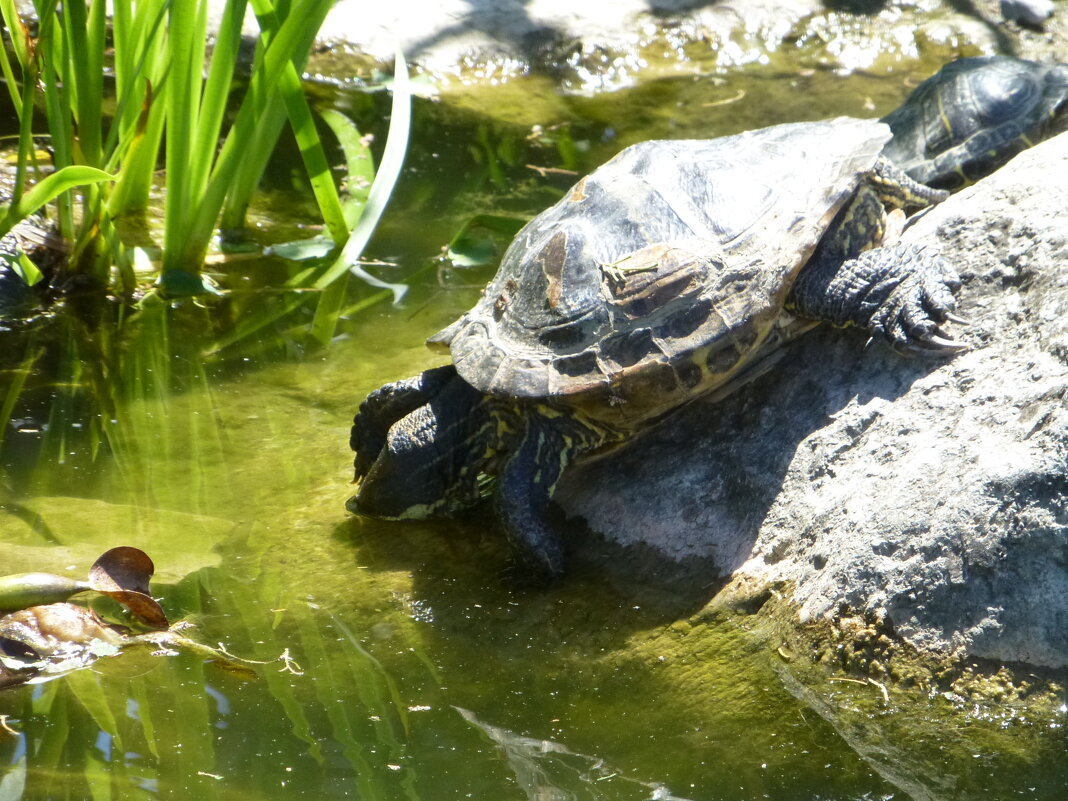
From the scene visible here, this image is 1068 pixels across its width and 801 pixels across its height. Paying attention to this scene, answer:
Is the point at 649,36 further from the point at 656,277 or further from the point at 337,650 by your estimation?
the point at 337,650

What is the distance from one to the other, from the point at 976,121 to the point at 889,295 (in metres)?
2.83

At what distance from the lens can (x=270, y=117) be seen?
4.81 meters

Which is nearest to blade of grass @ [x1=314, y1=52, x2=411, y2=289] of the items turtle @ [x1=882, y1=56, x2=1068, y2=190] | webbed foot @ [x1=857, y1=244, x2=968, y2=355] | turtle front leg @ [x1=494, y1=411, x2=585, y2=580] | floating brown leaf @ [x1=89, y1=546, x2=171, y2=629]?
turtle front leg @ [x1=494, y1=411, x2=585, y2=580]

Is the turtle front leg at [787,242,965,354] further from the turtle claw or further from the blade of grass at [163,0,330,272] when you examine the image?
the blade of grass at [163,0,330,272]

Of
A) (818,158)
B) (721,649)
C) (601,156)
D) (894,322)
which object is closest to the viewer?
(721,649)

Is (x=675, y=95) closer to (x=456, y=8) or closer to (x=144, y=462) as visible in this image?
(x=456, y=8)

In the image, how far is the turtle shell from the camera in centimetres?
326

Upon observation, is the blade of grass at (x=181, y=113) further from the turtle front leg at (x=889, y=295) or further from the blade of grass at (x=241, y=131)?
the turtle front leg at (x=889, y=295)

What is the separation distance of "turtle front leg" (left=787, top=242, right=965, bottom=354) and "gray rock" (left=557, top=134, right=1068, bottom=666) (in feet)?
0.26

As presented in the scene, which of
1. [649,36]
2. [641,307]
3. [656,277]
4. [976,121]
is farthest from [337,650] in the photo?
[649,36]

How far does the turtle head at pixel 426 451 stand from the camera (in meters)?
3.63

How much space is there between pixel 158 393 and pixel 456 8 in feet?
16.8

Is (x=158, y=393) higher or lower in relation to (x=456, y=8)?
lower

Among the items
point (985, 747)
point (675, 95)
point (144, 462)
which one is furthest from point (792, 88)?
point (985, 747)
